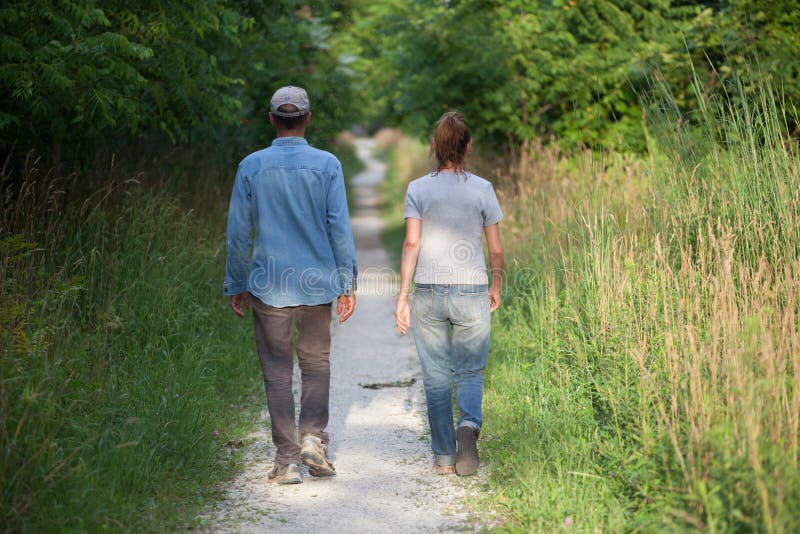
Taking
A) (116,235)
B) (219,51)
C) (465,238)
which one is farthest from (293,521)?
(219,51)

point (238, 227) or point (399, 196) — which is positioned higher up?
point (399, 196)

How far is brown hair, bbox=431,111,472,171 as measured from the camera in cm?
495

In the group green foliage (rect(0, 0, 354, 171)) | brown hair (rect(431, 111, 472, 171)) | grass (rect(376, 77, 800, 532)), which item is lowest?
grass (rect(376, 77, 800, 532))

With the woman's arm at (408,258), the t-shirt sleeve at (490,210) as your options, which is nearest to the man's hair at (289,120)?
the woman's arm at (408,258)

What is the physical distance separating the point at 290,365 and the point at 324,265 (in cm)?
63

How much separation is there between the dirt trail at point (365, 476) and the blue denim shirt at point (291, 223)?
108cm

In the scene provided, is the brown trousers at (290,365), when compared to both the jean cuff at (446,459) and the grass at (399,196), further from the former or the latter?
the grass at (399,196)

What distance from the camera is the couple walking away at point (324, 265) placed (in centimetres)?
496

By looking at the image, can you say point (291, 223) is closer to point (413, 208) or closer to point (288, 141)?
point (288, 141)

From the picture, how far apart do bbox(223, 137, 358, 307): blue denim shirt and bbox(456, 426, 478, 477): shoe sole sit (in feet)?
3.60

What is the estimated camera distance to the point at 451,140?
16.2 feet

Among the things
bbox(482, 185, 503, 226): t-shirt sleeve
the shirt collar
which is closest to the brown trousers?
the shirt collar

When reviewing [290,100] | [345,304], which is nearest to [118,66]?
[290,100]

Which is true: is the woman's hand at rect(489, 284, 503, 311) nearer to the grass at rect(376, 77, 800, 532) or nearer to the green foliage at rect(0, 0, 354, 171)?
the grass at rect(376, 77, 800, 532)
